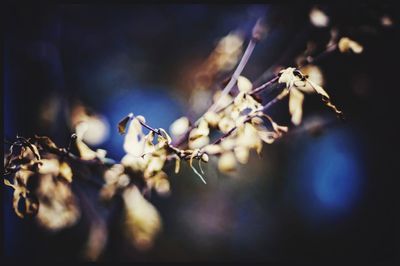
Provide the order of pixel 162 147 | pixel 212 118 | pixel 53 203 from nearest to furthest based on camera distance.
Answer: pixel 162 147 < pixel 212 118 < pixel 53 203

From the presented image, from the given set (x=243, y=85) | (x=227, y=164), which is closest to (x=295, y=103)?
(x=243, y=85)

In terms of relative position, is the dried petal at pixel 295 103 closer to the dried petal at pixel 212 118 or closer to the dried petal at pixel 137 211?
the dried petal at pixel 212 118

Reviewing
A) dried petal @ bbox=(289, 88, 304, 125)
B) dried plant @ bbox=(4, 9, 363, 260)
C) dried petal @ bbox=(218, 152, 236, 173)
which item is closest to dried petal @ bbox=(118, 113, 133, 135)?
dried plant @ bbox=(4, 9, 363, 260)

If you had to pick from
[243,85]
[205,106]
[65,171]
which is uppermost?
[205,106]

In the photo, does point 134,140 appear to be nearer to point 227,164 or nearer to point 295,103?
point 227,164

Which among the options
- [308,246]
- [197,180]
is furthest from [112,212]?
[308,246]

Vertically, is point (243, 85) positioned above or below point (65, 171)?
above

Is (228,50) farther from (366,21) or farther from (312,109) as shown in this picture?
(312,109)
